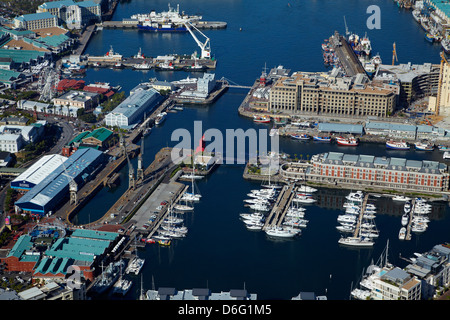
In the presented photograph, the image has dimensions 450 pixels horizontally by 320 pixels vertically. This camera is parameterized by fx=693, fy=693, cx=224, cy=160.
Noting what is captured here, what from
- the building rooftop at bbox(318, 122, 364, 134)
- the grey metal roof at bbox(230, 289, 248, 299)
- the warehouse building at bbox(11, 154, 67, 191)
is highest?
the building rooftop at bbox(318, 122, 364, 134)

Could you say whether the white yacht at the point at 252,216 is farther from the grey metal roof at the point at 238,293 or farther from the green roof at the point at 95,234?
the grey metal roof at the point at 238,293

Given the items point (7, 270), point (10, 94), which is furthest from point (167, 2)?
point (7, 270)

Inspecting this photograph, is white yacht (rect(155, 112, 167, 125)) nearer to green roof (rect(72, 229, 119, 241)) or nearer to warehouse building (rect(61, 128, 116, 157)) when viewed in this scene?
warehouse building (rect(61, 128, 116, 157))

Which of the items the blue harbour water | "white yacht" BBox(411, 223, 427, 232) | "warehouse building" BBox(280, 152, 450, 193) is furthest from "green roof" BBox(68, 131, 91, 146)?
Answer: "white yacht" BBox(411, 223, 427, 232)

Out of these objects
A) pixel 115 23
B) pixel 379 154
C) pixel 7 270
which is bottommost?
pixel 7 270

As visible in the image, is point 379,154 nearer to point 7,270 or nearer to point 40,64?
point 7,270

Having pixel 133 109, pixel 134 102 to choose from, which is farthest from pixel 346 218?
pixel 134 102

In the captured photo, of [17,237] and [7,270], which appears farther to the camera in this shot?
[17,237]
